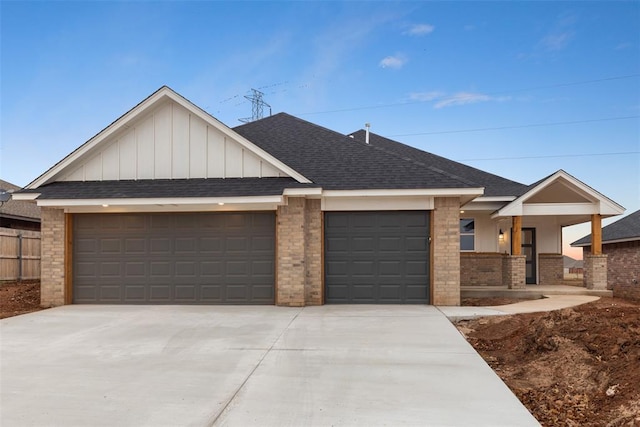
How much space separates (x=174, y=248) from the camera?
1151 centimetres

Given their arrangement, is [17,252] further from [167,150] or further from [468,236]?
[468,236]

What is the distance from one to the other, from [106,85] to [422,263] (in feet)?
51.6

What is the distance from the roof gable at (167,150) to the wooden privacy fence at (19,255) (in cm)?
510

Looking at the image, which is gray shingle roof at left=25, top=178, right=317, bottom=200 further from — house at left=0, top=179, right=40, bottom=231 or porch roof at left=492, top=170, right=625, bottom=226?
house at left=0, top=179, right=40, bottom=231

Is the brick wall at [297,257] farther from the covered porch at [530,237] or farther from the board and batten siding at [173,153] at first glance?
the covered porch at [530,237]

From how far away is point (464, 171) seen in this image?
56.5 ft

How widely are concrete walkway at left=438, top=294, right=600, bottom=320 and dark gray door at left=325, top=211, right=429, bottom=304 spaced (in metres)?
1.14

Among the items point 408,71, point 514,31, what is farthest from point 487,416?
point 408,71

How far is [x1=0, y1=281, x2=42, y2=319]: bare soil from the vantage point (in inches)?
440

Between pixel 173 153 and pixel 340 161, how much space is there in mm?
4712

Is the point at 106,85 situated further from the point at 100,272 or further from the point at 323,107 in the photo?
the point at 323,107

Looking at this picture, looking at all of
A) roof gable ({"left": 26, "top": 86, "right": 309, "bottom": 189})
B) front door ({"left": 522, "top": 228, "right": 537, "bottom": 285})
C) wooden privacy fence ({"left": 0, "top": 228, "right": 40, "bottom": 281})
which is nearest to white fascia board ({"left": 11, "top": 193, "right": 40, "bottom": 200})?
roof gable ({"left": 26, "top": 86, "right": 309, "bottom": 189})

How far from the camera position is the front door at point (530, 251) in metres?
16.9

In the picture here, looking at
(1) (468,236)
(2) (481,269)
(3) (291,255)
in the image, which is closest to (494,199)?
(1) (468,236)
